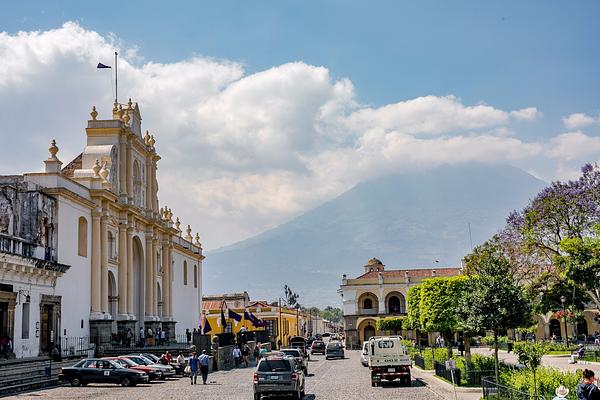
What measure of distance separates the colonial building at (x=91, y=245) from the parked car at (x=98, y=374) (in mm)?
4201

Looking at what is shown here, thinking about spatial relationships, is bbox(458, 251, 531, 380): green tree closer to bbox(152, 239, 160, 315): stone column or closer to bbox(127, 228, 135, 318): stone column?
bbox(127, 228, 135, 318): stone column

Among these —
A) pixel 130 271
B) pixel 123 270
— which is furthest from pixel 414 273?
pixel 123 270

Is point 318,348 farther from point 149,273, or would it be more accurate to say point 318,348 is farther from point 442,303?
point 442,303

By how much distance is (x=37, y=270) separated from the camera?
34.0 metres

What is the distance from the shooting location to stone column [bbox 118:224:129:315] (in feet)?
150

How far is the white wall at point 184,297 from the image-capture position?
63.3 meters

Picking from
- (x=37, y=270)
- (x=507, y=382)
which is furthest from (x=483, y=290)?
(x=37, y=270)

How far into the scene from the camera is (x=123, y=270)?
46094mm

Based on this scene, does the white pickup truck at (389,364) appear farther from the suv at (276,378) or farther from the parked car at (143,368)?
the parked car at (143,368)

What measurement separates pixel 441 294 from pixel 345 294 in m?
60.3

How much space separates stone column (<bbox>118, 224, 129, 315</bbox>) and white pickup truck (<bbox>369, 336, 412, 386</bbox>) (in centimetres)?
2186

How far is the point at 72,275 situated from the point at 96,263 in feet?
10.4

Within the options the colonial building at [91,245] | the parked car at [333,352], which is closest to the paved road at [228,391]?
the colonial building at [91,245]

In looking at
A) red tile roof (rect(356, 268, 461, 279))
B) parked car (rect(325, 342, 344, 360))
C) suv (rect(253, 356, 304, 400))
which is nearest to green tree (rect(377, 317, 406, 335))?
red tile roof (rect(356, 268, 461, 279))
